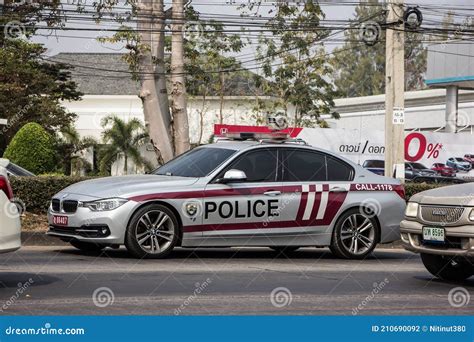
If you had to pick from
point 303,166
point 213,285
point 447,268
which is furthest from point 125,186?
point 447,268

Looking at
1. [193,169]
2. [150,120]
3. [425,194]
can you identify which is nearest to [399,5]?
[150,120]

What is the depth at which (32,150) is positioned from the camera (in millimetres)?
31031

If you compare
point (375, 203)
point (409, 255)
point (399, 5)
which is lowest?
point (409, 255)

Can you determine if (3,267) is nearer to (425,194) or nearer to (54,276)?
(54,276)

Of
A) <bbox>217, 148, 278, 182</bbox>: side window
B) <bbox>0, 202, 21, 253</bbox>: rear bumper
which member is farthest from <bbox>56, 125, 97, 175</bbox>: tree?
<bbox>0, 202, 21, 253</bbox>: rear bumper

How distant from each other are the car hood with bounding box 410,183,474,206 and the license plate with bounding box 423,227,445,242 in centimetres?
30

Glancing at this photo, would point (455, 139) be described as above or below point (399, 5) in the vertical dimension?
below

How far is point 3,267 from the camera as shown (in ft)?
36.3

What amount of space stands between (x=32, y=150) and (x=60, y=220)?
19.0m

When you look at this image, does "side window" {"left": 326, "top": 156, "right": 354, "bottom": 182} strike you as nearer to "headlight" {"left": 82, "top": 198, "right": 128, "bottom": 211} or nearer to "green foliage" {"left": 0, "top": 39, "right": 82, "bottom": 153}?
"headlight" {"left": 82, "top": 198, "right": 128, "bottom": 211}

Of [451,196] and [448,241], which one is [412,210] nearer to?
[451,196]

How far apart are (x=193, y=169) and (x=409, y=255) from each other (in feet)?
13.0

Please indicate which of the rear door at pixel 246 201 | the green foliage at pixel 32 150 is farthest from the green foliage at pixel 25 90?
the rear door at pixel 246 201

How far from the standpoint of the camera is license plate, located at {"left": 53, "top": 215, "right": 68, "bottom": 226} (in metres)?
12.5
